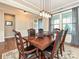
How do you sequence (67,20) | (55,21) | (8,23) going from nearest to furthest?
(67,20) < (55,21) < (8,23)

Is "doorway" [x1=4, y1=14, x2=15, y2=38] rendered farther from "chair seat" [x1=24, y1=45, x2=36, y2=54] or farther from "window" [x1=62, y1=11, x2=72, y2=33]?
"chair seat" [x1=24, y1=45, x2=36, y2=54]

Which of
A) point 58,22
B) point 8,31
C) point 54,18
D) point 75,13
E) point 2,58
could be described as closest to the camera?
point 2,58

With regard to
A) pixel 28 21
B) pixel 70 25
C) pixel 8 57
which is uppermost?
pixel 28 21

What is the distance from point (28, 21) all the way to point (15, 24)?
2.21 metres

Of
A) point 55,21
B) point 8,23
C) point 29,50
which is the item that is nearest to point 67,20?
point 55,21

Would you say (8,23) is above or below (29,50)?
above

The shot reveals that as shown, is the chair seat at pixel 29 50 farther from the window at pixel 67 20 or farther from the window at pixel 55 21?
the window at pixel 55 21

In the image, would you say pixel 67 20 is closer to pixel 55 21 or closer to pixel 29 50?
pixel 55 21

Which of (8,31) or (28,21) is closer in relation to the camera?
(8,31)

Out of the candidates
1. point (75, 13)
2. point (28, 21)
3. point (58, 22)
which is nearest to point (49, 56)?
point (75, 13)

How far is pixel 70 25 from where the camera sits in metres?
6.11

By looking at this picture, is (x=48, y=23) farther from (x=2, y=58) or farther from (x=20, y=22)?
(x=2, y=58)

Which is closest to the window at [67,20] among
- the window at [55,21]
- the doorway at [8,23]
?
the window at [55,21]

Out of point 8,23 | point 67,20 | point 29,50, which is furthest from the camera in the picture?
point 8,23
